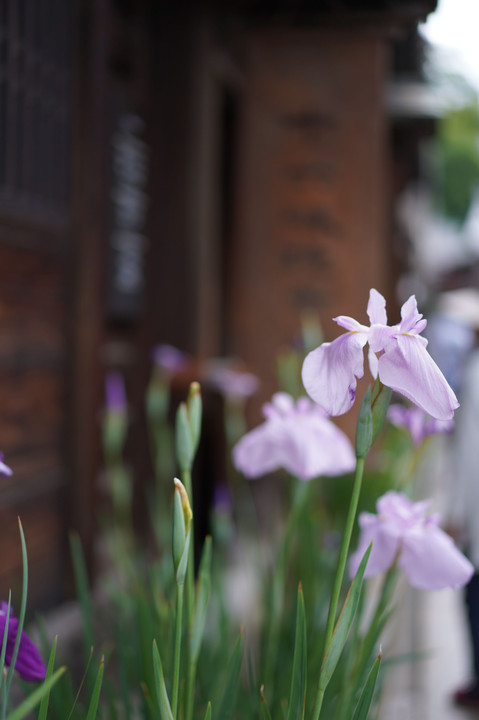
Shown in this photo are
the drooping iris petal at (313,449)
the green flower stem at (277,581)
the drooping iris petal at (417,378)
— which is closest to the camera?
the drooping iris petal at (417,378)

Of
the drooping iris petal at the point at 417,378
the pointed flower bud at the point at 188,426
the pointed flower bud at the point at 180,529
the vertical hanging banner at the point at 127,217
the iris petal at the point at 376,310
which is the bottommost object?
the pointed flower bud at the point at 180,529

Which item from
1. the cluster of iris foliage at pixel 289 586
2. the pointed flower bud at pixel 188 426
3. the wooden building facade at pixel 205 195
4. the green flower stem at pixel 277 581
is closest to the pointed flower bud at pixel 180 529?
the cluster of iris foliage at pixel 289 586

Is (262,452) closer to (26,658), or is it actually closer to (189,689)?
(189,689)

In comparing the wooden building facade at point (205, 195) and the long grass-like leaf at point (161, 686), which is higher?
the wooden building facade at point (205, 195)

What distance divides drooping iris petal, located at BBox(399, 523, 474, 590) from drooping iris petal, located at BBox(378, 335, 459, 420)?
402 millimetres

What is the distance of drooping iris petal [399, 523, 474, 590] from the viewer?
1.08 m

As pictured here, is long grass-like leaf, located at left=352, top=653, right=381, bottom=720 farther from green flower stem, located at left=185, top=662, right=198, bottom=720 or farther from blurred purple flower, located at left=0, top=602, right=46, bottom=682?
blurred purple flower, located at left=0, top=602, right=46, bottom=682

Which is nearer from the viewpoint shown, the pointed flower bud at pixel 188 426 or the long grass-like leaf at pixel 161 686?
the long grass-like leaf at pixel 161 686

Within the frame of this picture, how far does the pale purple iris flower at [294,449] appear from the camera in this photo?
1.25 m

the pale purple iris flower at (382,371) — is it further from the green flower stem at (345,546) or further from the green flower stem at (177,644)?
the green flower stem at (177,644)

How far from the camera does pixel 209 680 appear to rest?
1.38m

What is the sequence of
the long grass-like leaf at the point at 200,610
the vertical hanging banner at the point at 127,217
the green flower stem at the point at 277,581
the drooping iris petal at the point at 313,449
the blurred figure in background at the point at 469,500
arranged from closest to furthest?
the long grass-like leaf at the point at 200,610 → the drooping iris petal at the point at 313,449 → the green flower stem at the point at 277,581 → the blurred figure in background at the point at 469,500 → the vertical hanging banner at the point at 127,217

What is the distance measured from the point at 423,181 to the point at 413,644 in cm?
786

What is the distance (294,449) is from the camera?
1262mm
